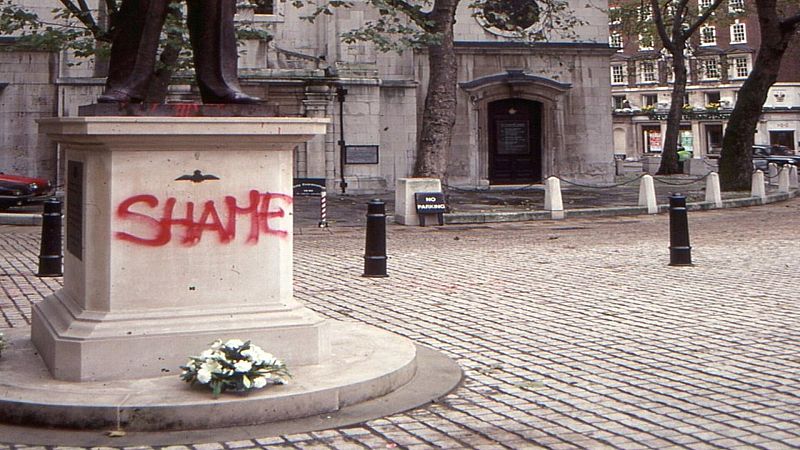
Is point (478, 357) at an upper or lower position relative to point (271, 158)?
lower

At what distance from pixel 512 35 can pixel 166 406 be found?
30.6m

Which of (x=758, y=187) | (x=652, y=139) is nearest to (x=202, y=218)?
(x=758, y=187)

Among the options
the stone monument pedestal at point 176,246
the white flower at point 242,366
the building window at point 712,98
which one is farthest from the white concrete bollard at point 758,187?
the building window at point 712,98

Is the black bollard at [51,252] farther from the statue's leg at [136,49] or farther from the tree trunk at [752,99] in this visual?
the tree trunk at [752,99]

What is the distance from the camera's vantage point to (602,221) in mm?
22281

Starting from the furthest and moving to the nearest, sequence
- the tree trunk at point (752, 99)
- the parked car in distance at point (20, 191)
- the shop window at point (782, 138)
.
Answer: the shop window at point (782, 138)
the tree trunk at point (752, 99)
the parked car in distance at point (20, 191)

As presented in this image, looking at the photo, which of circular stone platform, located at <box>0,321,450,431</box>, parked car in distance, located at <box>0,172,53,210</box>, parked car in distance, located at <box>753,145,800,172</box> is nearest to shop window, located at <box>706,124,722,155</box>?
parked car in distance, located at <box>753,145,800,172</box>

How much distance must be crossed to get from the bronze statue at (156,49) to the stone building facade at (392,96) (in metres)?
21.1

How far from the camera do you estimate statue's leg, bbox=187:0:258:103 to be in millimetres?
6742

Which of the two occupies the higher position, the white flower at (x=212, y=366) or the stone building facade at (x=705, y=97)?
the stone building facade at (x=705, y=97)

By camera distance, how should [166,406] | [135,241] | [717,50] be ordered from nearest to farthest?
1. [166,406]
2. [135,241]
3. [717,50]

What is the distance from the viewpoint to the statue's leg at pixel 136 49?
658 cm

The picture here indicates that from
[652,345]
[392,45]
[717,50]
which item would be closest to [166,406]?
[652,345]

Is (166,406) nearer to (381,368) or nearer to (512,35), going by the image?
(381,368)
